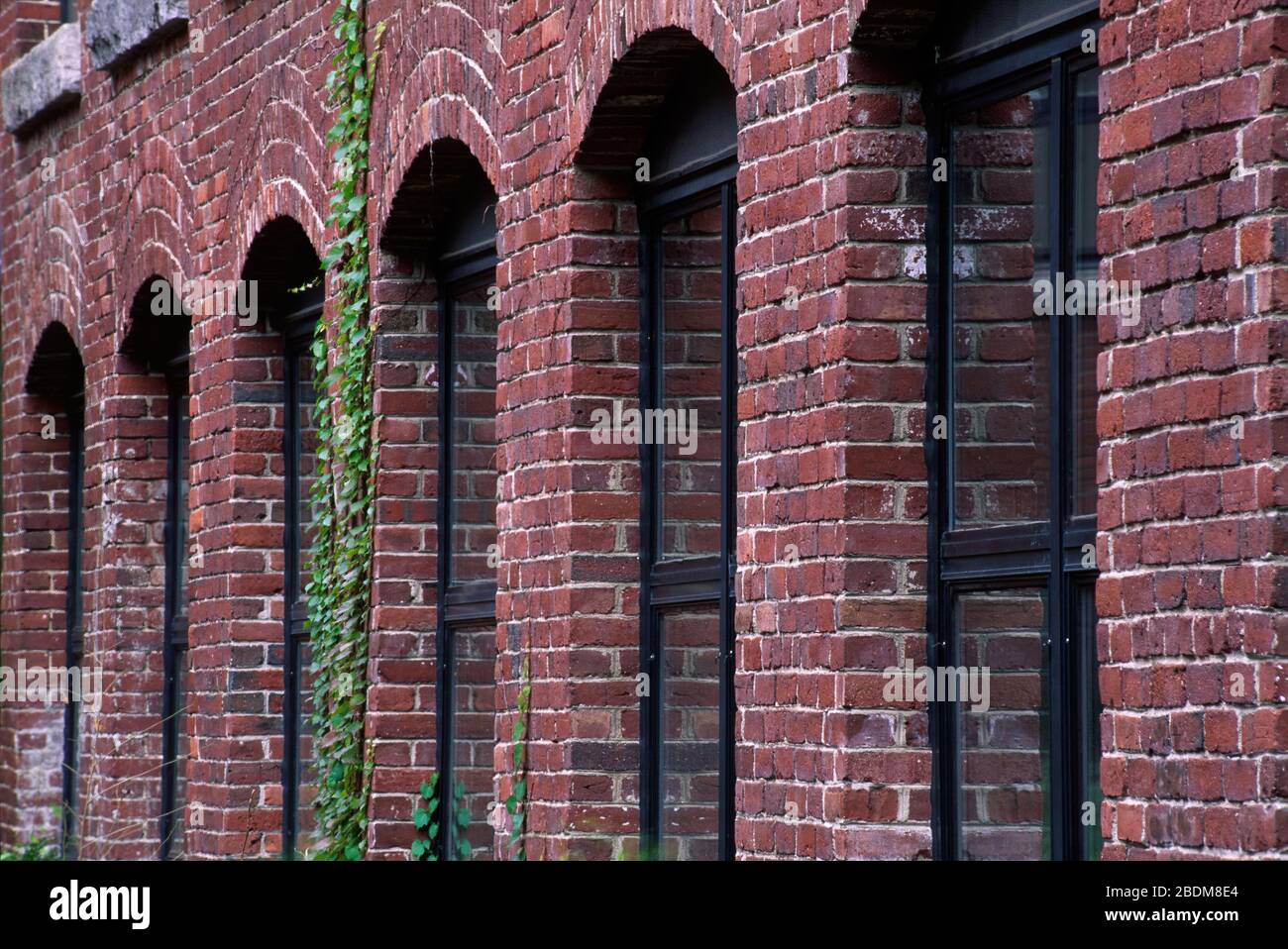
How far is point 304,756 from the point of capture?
938cm

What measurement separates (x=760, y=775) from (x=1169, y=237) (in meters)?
2.02

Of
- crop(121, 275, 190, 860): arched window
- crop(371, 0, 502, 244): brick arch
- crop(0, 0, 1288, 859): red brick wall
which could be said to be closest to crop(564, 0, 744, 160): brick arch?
crop(0, 0, 1288, 859): red brick wall

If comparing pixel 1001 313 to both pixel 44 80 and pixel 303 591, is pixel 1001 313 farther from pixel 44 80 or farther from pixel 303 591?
pixel 44 80

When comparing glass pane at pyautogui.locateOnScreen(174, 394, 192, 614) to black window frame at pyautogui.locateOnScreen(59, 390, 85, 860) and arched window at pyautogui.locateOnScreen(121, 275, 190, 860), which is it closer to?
arched window at pyautogui.locateOnScreen(121, 275, 190, 860)

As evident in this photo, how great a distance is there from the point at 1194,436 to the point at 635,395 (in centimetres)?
293

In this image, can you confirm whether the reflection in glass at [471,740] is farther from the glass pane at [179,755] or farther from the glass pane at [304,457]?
the glass pane at [179,755]

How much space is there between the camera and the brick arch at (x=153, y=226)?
10.3 m

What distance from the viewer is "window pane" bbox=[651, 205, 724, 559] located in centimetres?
666

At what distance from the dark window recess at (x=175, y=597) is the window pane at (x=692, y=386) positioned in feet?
14.9

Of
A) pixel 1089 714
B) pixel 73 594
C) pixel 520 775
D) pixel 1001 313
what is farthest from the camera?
pixel 73 594

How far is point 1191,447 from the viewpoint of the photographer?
423 cm

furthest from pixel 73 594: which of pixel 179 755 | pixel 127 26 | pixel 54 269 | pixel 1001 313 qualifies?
pixel 1001 313

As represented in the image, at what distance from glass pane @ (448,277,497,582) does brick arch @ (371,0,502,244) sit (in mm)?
463

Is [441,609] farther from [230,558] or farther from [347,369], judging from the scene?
[230,558]
